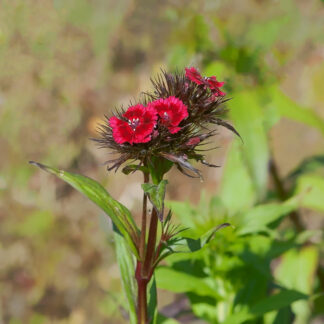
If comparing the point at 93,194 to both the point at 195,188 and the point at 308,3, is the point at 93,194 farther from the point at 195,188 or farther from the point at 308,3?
the point at 308,3

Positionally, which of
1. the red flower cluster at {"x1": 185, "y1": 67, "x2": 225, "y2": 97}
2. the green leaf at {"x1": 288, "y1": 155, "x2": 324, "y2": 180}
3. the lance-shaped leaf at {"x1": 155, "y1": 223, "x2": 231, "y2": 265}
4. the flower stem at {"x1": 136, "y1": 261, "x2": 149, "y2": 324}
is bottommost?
Answer: the flower stem at {"x1": 136, "y1": 261, "x2": 149, "y2": 324}

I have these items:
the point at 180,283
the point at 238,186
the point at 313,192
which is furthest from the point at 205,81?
the point at 313,192

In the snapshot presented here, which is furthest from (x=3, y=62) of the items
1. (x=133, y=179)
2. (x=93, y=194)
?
(x=93, y=194)

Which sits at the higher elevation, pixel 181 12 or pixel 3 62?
pixel 3 62

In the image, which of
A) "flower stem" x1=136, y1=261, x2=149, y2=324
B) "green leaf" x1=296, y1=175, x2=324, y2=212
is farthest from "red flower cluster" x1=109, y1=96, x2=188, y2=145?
"green leaf" x1=296, y1=175, x2=324, y2=212

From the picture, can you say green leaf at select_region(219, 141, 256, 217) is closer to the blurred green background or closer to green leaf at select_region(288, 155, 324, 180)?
the blurred green background

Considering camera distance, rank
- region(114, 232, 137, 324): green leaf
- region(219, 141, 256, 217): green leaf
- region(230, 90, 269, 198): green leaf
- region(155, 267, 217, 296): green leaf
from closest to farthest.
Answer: region(114, 232, 137, 324): green leaf < region(155, 267, 217, 296): green leaf < region(230, 90, 269, 198): green leaf < region(219, 141, 256, 217): green leaf

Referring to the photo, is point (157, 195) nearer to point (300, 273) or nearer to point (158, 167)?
point (158, 167)
